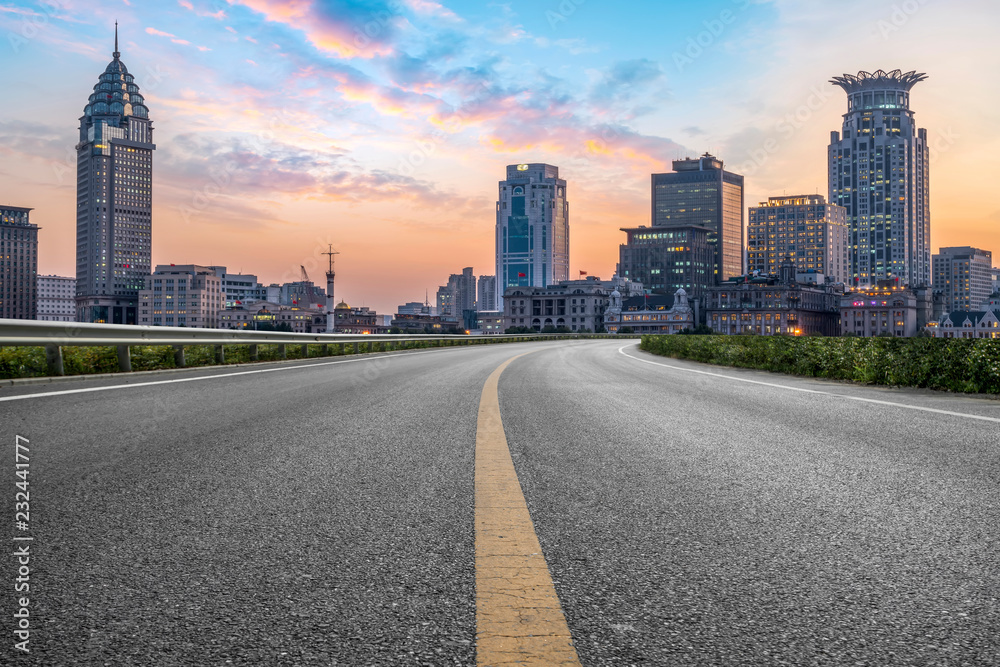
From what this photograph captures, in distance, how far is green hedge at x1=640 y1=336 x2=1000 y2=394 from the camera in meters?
11.4

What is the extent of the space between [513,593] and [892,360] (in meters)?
13.2

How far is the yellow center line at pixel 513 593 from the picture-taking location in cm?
195

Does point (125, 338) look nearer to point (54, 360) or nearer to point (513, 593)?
point (54, 360)

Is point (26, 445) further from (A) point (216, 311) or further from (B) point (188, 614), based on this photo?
(A) point (216, 311)

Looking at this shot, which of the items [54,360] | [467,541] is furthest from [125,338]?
[467,541]

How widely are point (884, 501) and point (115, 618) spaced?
3633 millimetres

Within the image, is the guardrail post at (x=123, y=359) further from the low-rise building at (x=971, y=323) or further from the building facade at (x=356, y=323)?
the low-rise building at (x=971, y=323)

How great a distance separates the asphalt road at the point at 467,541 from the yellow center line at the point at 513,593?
0.18 ft

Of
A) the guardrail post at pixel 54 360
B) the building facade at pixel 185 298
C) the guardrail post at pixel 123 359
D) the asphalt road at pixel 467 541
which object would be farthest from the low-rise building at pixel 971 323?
the asphalt road at pixel 467 541

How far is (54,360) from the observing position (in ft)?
36.9

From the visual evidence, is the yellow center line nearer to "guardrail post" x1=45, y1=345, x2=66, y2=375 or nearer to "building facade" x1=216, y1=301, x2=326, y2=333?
"guardrail post" x1=45, y1=345, x2=66, y2=375

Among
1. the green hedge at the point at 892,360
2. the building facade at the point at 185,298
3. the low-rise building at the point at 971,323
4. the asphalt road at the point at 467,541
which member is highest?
the building facade at the point at 185,298

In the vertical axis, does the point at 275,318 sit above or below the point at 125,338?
above

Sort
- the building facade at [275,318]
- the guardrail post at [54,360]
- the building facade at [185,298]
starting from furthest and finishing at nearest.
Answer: the building facade at [185,298] < the building facade at [275,318] < the guardrail post at [54,360]
